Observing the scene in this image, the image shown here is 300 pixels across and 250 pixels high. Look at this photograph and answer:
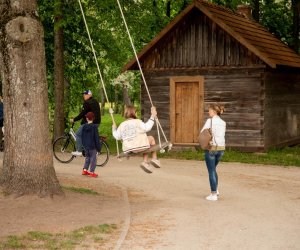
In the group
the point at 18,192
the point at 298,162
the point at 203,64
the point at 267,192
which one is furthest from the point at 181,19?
the point at 18,192

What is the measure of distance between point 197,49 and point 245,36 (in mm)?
1834

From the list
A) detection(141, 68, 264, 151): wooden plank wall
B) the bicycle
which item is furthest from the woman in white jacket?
detection(141, 68, 264, 151): wooden plank wall

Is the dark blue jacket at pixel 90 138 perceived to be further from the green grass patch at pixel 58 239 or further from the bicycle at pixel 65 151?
the green grass patch at pixel 58 239

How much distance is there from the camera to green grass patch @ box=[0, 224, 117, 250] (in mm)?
7465

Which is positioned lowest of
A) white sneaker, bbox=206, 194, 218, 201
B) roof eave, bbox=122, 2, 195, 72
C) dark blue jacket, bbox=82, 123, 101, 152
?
white sneaker, bbox=206, 194, 218, 201

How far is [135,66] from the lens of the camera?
72.9ft

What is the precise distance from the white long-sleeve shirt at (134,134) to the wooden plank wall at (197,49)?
1012cm

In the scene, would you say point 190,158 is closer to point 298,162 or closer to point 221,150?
point 298,162

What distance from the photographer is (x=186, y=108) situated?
2156cm

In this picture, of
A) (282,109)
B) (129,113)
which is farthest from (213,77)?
(129,113)

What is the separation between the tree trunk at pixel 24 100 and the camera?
10.0 m

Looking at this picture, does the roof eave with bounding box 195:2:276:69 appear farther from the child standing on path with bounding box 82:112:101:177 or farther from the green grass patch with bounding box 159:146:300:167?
the child standing on path with bounding box 82:112:101:177

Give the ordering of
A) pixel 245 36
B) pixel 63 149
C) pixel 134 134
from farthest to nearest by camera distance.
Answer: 1. pixel 245 36
2. pixel 63 149
3. pixel 134 134

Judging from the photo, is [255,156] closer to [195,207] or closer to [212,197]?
[212,197]
